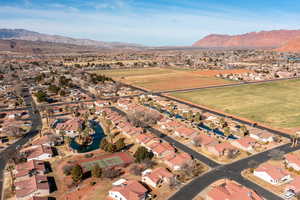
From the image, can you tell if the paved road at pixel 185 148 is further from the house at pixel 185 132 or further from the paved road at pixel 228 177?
the house at pixel 185 132

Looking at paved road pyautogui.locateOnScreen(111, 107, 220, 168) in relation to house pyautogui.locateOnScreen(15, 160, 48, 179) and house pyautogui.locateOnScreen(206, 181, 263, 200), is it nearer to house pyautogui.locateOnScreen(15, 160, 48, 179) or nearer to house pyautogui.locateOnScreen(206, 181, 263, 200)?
house pyautogui.locateOnScreen(206, 181, 263, 200)

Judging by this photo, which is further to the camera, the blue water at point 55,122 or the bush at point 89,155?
the blue water at point 55,122

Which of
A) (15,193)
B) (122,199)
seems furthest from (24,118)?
(122,199)

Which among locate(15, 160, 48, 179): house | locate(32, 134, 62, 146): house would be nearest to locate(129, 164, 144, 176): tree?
locate(15, 160, 48, 179): house

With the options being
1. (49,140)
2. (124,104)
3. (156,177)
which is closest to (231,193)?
(156,177)

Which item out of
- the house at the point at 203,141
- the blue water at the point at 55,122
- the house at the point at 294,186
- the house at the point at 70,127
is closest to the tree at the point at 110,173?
the house at the point at 203,141

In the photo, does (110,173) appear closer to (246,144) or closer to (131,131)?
(131,131)
